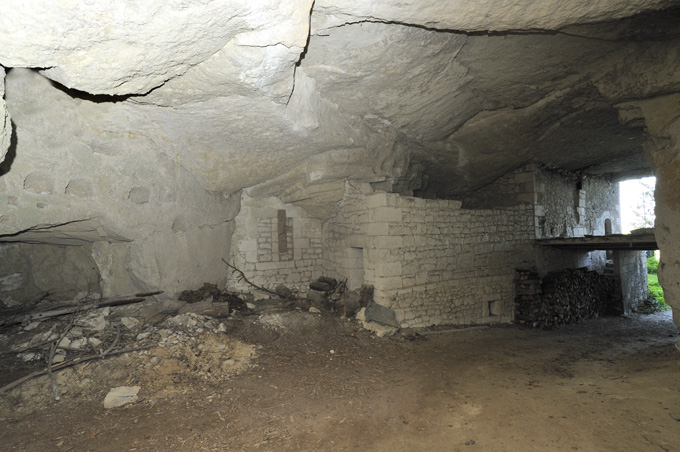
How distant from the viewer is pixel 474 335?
711 cm

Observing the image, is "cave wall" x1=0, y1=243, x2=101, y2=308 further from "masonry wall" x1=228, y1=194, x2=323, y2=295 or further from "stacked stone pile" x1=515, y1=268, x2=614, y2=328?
"stacked stone pile" x1=515, y1=268, x2=614, y2=328

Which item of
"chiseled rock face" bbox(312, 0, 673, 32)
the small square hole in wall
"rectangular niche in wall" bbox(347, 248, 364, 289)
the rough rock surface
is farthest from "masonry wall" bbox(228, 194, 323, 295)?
"chiseled rock face" bbox(312, 0, 673, 32)

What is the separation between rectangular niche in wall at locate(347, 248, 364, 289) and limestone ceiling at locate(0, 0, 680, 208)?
4.54 ft

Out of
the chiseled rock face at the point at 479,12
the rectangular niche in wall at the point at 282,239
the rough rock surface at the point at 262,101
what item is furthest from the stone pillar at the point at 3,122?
the rectangular niche in wall at the point at 282,239

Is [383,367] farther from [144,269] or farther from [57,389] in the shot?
[144,269]

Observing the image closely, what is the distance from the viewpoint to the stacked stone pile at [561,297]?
8.65 meters

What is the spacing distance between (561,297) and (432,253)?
174 inches

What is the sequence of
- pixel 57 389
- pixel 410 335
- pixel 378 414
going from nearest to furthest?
pixel 378 414
pixel 57 389
pixel 410 335

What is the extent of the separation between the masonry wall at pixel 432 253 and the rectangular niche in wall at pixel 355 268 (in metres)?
0.07

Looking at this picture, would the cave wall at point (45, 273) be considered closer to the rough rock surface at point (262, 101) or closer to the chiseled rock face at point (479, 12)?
the rough rock surface at point (262, 101)

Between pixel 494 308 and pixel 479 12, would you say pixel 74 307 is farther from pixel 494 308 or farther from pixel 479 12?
pixel 494 308

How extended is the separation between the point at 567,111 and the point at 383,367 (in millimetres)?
6329

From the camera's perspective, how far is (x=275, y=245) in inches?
329

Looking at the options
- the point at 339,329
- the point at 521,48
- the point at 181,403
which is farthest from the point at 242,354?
the point at 521,48
